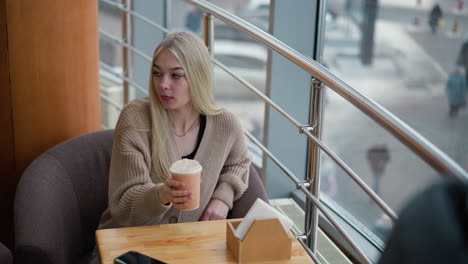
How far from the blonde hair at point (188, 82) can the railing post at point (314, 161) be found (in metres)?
0.40

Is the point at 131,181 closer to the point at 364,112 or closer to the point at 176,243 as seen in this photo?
the point at 176,243

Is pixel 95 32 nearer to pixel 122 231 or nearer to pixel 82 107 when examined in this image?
pixel 82 107

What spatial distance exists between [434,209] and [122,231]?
1.33 m

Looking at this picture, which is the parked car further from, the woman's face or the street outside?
the woman's face

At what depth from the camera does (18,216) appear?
1926 mm

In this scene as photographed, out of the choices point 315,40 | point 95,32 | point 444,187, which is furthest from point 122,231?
point 315,40

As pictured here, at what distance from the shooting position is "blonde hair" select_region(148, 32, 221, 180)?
6.84ft

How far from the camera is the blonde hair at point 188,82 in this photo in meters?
2.09

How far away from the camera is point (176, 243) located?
172cm

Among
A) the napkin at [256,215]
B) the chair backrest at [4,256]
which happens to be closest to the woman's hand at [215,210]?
the napkin at [256,215]

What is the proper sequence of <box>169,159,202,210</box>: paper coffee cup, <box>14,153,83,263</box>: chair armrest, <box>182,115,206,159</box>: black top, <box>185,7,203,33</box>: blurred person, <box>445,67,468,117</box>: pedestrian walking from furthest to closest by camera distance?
<box>185,7,203,33</box>: blurred person < <box>445,67,468,117</box>: pedestrian walking < <box>182,115,206,159</box>: black top < <box>14,153,83,263</box>: chair armrest < <box>169,159,202,210</box>: paper coffee cup

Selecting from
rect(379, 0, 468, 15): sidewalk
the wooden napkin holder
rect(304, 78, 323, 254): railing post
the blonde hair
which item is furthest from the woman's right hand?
rect(379, 0, 468, 15): sidewalk

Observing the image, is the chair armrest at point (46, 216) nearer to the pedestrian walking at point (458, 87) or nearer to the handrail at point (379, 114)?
the handrail at point (379, 114)

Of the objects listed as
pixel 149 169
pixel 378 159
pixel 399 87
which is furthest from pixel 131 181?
pixel 378 159
